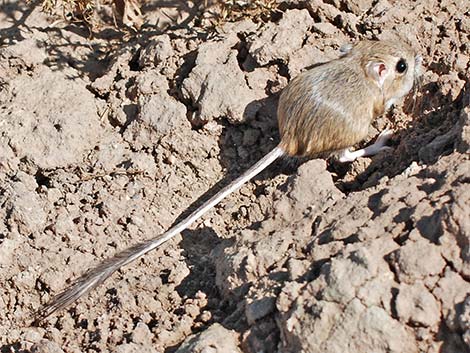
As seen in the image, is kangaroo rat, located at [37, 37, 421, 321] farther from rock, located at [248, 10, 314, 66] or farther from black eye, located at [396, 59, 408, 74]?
rock, located at [248, 10, 314, 66]

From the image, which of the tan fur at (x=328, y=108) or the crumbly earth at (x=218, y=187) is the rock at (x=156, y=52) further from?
the tan fur at (x=328, y=108)

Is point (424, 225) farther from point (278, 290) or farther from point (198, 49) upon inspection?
point (198, 49)

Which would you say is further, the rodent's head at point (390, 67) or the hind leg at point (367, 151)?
the rodent's head at point (390, 67)

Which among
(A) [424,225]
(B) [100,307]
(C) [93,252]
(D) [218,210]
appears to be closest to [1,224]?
(C) [93,252]

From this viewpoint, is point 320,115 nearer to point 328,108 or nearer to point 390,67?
point 328,108

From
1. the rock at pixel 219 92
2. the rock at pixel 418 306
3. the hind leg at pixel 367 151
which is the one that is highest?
the rock at pixel 219 92

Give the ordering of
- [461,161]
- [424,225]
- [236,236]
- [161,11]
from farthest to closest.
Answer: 1. [161,11]
2. [236,236]
3. [461,161]
4. [424,225]

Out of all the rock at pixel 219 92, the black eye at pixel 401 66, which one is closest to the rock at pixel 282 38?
the rock at pixel 219 92

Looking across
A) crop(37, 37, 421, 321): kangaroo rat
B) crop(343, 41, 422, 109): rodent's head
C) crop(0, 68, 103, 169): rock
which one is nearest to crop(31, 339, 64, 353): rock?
crop(37, 37, 421, 321): kangaroo rat

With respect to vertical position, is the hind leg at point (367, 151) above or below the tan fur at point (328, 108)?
below
